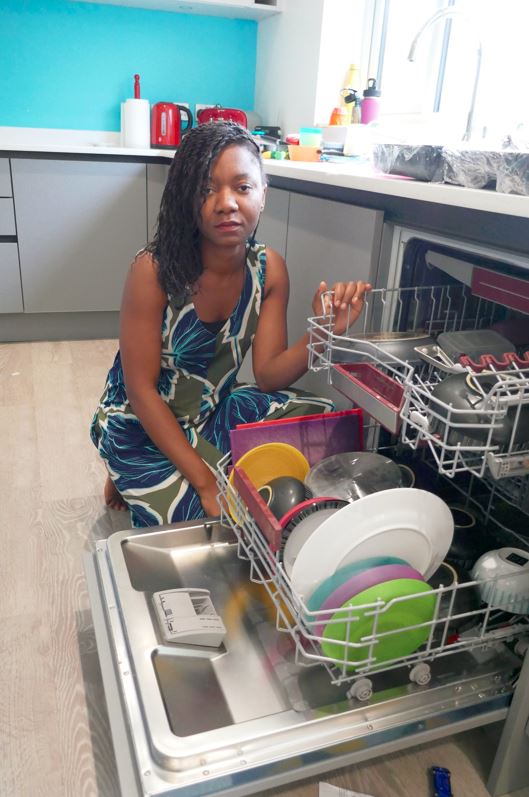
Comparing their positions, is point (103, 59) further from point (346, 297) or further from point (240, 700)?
point (240, 700)

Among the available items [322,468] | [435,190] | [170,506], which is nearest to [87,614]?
[170,506]

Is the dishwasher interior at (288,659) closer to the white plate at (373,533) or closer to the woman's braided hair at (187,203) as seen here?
the white plate at (373,533)

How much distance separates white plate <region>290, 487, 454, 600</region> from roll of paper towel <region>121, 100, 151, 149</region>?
2.66 meters

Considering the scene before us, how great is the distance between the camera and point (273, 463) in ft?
3.81

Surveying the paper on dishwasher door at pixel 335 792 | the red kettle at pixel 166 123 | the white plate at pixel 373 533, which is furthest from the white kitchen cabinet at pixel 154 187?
the paper on dishwasher door at pixel 335 792

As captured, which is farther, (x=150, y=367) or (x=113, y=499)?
(x=113, y=499)

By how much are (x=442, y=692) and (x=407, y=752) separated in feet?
0.86

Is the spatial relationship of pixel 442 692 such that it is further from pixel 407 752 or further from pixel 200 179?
pixel 200 179

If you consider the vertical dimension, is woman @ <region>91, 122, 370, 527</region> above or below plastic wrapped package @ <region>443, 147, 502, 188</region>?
below

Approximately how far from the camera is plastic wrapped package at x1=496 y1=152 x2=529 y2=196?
0.88 meters

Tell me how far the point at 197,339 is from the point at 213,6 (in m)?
2.26

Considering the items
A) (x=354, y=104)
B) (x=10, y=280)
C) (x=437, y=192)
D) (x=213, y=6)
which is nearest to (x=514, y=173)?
(x=437, y=192)

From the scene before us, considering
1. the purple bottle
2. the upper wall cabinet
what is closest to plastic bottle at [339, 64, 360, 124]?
the purple bottle

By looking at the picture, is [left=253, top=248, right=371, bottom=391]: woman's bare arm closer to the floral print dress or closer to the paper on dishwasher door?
the floral print dress
